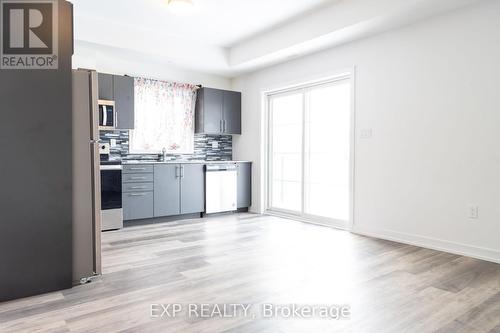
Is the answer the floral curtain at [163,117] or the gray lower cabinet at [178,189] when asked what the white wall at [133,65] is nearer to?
the floral curtain at [163,117]

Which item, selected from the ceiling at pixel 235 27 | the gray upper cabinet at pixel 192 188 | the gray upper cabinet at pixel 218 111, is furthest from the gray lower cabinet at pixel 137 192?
the ceiling at pixel 235 27

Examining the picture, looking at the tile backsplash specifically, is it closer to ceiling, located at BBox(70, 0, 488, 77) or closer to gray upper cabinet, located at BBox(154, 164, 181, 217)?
gray upper cabinet, located at BBox(154, 164, 181, 217)

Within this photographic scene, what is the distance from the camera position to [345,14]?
3820mm

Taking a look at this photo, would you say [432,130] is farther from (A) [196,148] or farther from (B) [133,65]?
(B) [133,65]

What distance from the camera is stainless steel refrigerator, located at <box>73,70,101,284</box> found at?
100 inches

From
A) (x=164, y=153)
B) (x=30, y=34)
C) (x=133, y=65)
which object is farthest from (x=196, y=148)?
(x=30, y=34)

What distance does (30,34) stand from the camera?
7.86ft

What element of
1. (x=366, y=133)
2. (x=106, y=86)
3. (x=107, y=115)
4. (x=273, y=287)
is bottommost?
(x=273, y=287)

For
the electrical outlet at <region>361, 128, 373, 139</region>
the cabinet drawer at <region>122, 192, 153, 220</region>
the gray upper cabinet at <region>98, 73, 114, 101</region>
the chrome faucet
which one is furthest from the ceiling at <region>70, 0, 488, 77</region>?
the cabinet drawer at <region>122, 192, 153, 220</region>

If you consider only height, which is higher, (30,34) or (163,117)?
(30,34)

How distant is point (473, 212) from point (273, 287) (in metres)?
2.18

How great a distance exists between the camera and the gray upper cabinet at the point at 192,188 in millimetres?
5129

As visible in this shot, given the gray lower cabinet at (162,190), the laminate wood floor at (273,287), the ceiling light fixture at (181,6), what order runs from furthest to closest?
the gray lower cabinet at (162,190), the ceiling light fixture at (181,6), the laminate wood floor at (273,287)

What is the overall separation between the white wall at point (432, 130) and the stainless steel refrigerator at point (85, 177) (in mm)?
3066
